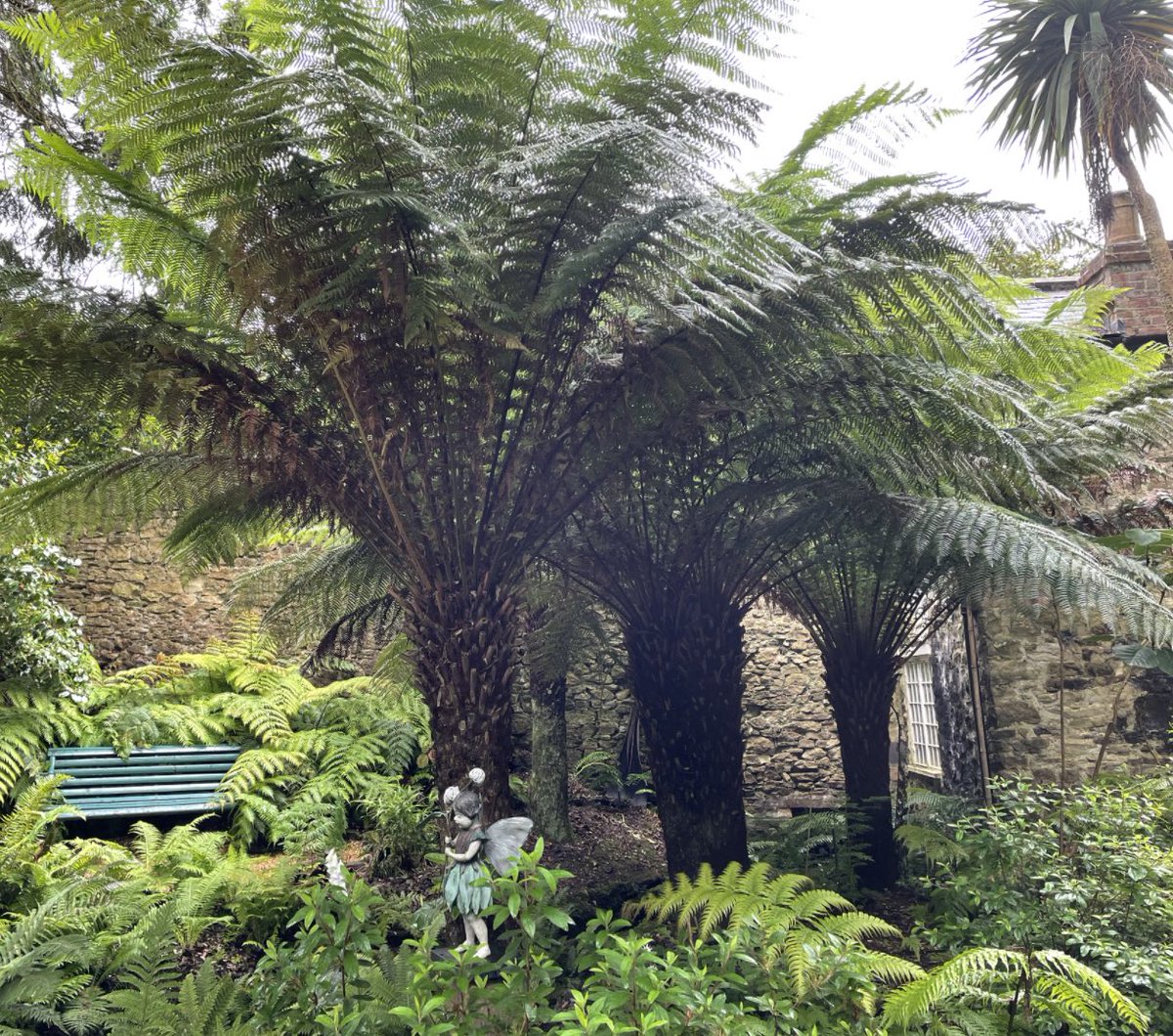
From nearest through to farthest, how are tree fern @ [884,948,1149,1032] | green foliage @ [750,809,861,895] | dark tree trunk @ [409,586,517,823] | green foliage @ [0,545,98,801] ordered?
1. tree fern @ [884,948,1149,1032]
2. dark tree trunk @ [409,586,517,823]
3. green foliage @ [750,809,861,895]
4. green foliage @ [0,545,98,801]

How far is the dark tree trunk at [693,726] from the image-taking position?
13.1 feet

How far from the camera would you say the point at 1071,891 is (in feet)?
10.2

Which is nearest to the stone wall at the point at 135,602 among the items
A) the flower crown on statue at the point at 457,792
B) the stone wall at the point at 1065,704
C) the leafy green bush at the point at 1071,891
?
the flower crown on statue at the point at 457,792

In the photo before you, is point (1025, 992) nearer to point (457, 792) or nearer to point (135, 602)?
point (457, 792)

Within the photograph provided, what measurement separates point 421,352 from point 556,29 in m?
1.22

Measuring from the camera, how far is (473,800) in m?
2.71

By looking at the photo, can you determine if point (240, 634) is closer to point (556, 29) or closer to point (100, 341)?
point (100, 341)

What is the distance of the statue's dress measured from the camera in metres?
2.48

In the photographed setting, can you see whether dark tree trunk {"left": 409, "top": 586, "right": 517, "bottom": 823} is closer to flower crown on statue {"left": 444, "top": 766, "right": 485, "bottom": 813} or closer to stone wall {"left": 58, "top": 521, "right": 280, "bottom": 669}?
flower crown on statue {"left": 444, "top": 766, "right": 485, "bottom": 813}

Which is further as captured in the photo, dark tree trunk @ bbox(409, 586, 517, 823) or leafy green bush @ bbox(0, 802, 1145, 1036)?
dark tree trunk @ bbox(409, 586, 517, 823)

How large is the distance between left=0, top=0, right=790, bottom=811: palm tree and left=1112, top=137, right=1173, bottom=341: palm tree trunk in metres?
5.85

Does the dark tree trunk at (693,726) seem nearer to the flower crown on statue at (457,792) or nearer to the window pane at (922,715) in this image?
the flower crown on statue at (457,792)

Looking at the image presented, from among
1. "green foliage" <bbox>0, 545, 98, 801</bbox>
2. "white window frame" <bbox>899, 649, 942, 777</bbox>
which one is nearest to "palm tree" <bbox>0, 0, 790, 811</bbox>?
"green foliage" <bbox>0, 545, 98, 801</bbox>

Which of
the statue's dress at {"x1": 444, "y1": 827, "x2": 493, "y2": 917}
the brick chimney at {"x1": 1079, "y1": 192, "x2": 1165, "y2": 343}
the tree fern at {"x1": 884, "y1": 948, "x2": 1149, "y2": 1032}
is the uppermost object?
the brick chimney at {"x1": 1079, "y1": 192, "x2": 1165, "y2": 343}
